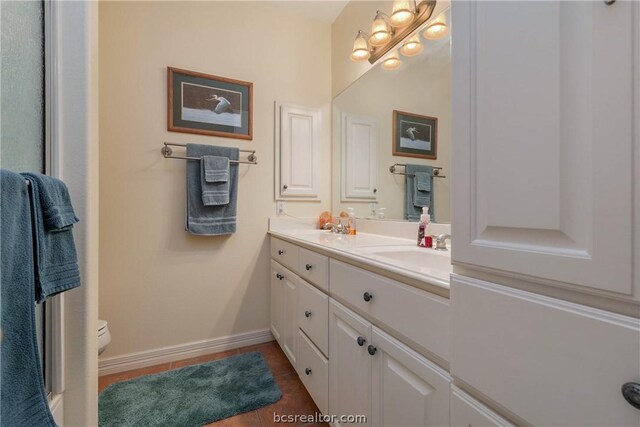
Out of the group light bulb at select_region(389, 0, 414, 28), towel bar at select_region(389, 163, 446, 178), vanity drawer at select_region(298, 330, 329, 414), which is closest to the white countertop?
towel bar at select_region(389, 163, 446, 178)

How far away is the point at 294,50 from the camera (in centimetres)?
211

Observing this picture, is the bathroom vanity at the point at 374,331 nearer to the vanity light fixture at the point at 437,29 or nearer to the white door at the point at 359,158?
the white door at the point at 359,158

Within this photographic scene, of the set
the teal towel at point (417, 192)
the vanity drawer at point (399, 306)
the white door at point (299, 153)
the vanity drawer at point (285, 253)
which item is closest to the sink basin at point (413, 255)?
the vanity drawer at point (399, 306)

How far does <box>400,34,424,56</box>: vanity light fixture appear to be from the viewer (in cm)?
143

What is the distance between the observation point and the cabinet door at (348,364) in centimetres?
88

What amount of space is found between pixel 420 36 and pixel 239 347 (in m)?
2.31

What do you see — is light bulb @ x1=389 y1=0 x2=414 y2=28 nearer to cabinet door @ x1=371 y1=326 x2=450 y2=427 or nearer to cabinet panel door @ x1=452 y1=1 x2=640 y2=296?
cabinet panel door @ x1=452 y1=1 x2=640 y2=296

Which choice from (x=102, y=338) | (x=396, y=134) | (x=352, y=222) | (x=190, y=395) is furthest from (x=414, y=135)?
(x=102, y=338)

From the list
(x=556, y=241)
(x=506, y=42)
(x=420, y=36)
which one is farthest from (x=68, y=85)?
(x=420, y=36)

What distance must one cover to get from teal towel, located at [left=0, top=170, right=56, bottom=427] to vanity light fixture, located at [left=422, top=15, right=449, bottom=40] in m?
1.68

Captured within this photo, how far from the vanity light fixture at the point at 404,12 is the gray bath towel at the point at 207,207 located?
1.27 m

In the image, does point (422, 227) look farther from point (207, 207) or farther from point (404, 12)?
point (207, 207)

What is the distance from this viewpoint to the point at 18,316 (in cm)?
56

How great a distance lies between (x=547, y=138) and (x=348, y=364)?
918 millimetres
